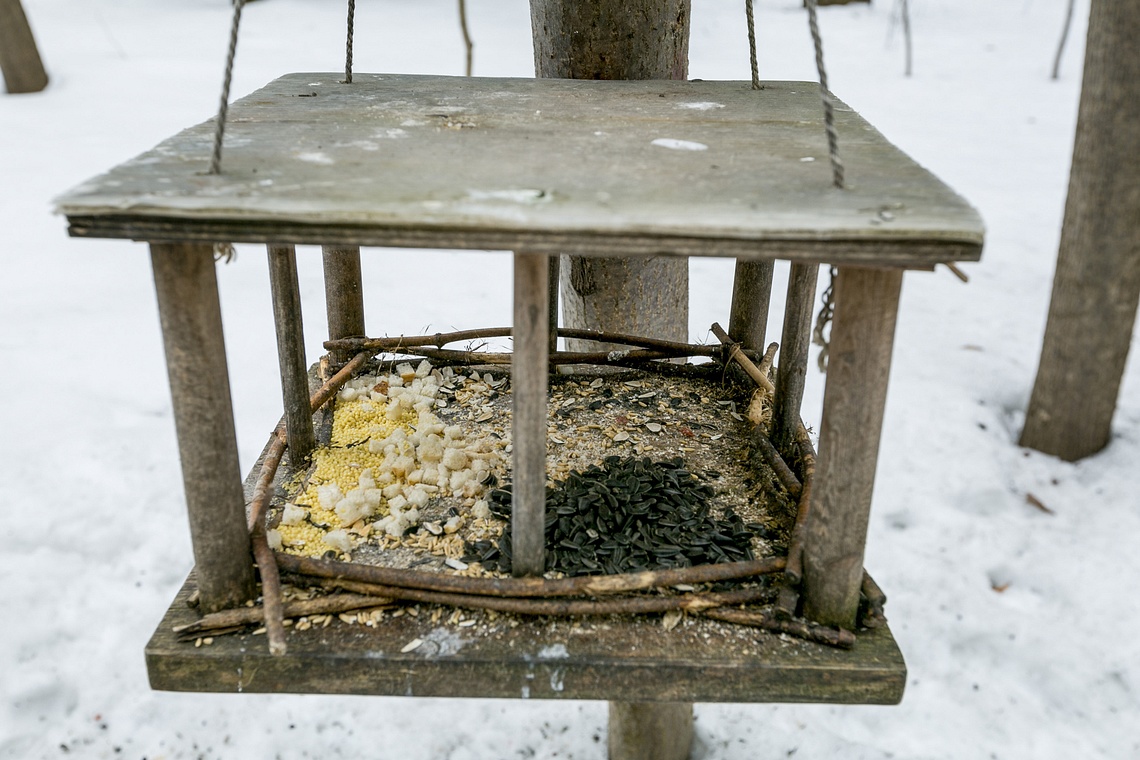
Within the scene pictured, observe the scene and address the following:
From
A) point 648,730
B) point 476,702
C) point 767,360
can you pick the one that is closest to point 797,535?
point 767,360

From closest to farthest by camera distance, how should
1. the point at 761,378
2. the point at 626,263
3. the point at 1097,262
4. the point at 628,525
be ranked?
the point at 628,525 < the point at 761,378 < the point at 626,263 < the point at 1097,262

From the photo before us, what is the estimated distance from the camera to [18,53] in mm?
5926

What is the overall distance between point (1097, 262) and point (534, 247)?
2.49 m

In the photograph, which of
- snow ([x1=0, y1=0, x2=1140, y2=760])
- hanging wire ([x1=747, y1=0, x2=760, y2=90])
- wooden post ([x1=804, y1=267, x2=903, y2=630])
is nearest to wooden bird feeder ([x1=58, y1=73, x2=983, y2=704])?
wooden post ([x1=804, y1=267, x2=903, y2=630])

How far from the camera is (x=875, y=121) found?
6.80 meters

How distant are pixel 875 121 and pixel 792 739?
17.5 ft

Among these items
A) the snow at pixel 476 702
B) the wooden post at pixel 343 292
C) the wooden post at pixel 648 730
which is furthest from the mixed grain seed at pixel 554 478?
the snow at pixel 476 702

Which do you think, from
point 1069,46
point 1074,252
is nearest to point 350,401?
point 1074,252

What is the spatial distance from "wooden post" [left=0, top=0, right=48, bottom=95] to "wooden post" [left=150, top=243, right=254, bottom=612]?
572 cm

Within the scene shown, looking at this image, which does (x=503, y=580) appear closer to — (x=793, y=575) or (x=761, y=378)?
(x=793, y=575)

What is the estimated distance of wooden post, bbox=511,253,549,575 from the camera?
3.66 ft

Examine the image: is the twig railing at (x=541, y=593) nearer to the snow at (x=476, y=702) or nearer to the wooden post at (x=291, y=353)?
the wooden post at (x=291, y=353)

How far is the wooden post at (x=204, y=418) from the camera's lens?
112 cm

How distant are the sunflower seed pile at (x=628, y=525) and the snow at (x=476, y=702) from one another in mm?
1150
